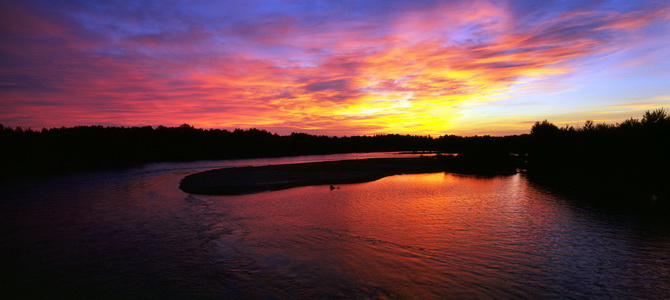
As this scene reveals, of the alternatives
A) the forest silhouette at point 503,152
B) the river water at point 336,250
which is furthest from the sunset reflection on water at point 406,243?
the forest silhouette at point 503,152

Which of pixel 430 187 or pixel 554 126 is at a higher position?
Result: pixel 554 126

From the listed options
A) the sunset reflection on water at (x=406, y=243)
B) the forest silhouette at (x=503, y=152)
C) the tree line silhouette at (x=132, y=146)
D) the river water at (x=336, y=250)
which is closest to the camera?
the river water at (x=336, y=250)

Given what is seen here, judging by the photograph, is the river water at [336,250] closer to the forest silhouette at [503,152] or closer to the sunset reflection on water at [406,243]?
the sunset reflection on water at [406,243]

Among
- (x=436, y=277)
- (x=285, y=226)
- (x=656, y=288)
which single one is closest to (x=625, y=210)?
(x=656, y=288)

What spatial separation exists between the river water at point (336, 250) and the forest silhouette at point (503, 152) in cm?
2043

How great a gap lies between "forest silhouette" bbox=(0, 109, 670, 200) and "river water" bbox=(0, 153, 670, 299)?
67.0 feet

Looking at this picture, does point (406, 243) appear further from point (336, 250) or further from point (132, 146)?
point (132, 146)

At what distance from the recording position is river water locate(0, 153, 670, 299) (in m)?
9.73

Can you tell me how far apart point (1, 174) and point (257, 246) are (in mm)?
56499

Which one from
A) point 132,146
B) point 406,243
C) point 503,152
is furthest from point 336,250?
point 132,146

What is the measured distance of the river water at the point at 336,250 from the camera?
973 cm

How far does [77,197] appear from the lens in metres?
27.7

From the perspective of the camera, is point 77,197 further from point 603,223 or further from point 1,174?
point 603,223

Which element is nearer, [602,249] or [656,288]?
[656,288]
